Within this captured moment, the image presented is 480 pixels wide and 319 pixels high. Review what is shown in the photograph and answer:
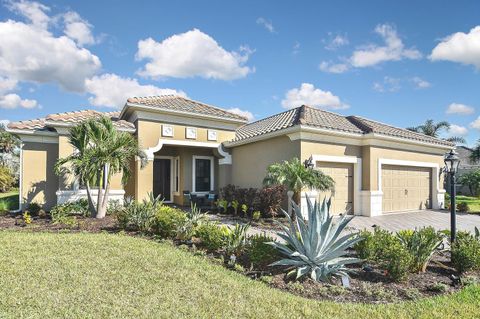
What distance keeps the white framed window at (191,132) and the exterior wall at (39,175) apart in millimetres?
5931

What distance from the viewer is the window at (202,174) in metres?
17.0

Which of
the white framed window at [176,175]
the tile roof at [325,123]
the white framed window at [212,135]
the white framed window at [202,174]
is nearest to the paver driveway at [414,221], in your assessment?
the tile roof at [325,123]

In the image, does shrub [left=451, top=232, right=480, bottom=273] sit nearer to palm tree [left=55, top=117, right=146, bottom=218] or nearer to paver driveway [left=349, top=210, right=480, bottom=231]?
paver driveway [left=349, top=210, right=480, bottom=231]

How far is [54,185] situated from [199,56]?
30.6 ft

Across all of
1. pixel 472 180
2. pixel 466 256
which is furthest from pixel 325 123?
pixel 472 180

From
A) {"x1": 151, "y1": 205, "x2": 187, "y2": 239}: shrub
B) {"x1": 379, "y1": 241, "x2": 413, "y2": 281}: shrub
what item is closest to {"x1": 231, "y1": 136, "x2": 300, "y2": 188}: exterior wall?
{"x1": 151, "y1": 205, "x2": 187, "y2": 239}: shrub

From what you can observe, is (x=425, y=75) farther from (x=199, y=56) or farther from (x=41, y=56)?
(x=41, y=56)

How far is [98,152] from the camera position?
35.7 ft

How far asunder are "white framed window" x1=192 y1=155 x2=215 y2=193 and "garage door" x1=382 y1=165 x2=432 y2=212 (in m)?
9.18

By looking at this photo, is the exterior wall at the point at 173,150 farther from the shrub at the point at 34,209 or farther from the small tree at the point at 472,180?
the small tree at the point at 472,180

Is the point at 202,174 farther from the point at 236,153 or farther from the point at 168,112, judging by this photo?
the point at 168,112

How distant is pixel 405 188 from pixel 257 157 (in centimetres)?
834

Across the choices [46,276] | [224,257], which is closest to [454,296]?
[224,257]

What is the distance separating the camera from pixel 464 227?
12117 mm
